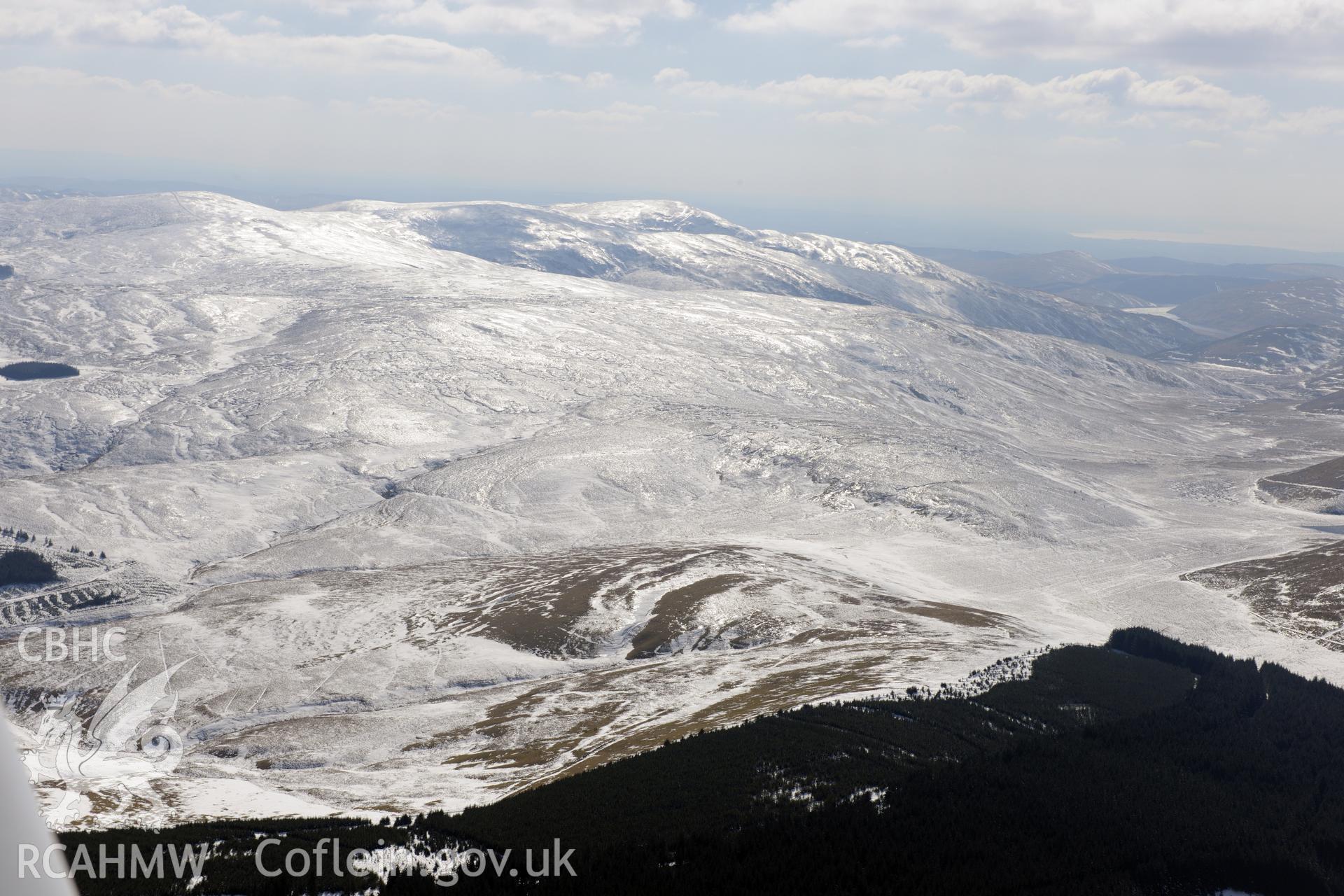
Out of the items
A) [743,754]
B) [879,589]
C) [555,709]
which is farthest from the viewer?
[879,589]

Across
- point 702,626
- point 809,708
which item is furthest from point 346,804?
point 702,626

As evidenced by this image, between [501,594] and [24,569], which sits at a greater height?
[24,569]

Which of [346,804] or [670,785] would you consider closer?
[670,785]

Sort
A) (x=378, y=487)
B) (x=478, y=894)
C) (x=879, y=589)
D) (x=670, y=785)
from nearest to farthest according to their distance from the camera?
(x=478, y=894)
(x=670, y=785)
(x=879, y=589)
(x=378, y=487)

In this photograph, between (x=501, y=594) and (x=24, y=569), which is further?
(x=501, y=594)

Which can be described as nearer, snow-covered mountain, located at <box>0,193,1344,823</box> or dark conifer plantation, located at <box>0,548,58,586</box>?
snow-covered mountain, located at <box>0,193,1344,823</box>

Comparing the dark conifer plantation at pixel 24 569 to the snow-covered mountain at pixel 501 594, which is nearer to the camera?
the snow-covered mountain at pixel 501 594

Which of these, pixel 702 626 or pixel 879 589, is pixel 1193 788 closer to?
pixel 702 626

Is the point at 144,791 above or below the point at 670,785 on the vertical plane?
below

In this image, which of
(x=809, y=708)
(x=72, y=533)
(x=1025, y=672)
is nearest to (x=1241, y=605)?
(x=1025, y=672)

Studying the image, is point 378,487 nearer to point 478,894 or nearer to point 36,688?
point 36,688
